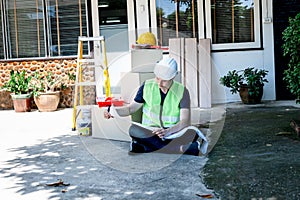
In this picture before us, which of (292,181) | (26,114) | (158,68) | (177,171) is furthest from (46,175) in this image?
(26,114)

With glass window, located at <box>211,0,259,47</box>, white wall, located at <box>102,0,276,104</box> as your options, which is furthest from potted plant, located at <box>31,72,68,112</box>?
glass window, located at <box>211,0,259,47</box>

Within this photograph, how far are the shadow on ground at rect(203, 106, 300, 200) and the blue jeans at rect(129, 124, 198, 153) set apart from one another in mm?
264

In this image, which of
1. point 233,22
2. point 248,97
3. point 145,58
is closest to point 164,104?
point 145,58

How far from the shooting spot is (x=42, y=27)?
8.02 m

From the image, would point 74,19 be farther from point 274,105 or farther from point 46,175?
point 46,175

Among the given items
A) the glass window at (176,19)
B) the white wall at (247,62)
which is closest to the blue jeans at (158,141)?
the white wall at (247,62)

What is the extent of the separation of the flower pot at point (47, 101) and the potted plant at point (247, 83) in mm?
3062

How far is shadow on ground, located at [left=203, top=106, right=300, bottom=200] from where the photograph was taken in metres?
2.68

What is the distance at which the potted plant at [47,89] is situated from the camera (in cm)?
744

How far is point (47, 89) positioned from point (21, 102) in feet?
1.75

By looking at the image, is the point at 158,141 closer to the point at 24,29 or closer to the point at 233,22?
the point at 233,22

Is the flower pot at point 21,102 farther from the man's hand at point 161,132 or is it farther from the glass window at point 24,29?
the man's hand at point 161,132

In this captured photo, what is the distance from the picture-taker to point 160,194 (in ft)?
8.95

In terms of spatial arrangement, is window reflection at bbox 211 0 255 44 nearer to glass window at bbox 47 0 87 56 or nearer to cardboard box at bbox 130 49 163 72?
glass window at bbox 47 0 87 56
